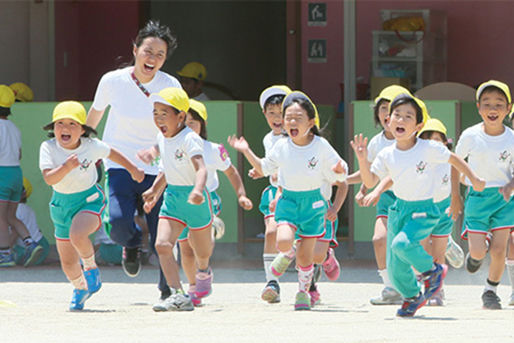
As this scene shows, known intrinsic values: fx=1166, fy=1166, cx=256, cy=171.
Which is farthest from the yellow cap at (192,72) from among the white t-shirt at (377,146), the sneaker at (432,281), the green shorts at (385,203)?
the sneaker at (432,281)

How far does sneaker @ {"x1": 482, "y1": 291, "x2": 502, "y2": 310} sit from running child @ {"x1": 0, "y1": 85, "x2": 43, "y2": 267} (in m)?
5.19

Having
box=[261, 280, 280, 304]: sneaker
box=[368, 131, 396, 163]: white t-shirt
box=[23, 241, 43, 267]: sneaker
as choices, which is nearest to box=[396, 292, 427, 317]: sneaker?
box=[261, 280, 280, 304]: sneaker

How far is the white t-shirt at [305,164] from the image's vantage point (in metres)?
8.11

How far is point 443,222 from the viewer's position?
27.8 feet

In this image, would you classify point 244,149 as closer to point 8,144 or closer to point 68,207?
point 68,207

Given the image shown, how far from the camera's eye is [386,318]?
748 cm

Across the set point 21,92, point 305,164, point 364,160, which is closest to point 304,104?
point 305,164

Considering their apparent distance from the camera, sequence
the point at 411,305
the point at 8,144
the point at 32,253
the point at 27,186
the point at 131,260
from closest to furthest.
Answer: the point at 411,305
the point at 131,260
the point at 32,253
the point at 8,144
the point at 27,186

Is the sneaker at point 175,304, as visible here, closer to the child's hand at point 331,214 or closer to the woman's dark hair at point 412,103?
the child's hand at point 331,214

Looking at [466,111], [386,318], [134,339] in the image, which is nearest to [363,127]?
[466,111]

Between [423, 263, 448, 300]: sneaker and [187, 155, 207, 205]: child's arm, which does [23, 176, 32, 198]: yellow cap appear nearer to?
[187, 155, 207, 205]: child's arm

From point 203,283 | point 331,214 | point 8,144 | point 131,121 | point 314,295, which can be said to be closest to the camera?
point 331,214

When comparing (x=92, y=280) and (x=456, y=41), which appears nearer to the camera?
(x=92, y=280)

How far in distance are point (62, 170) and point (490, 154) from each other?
10.2 feet
